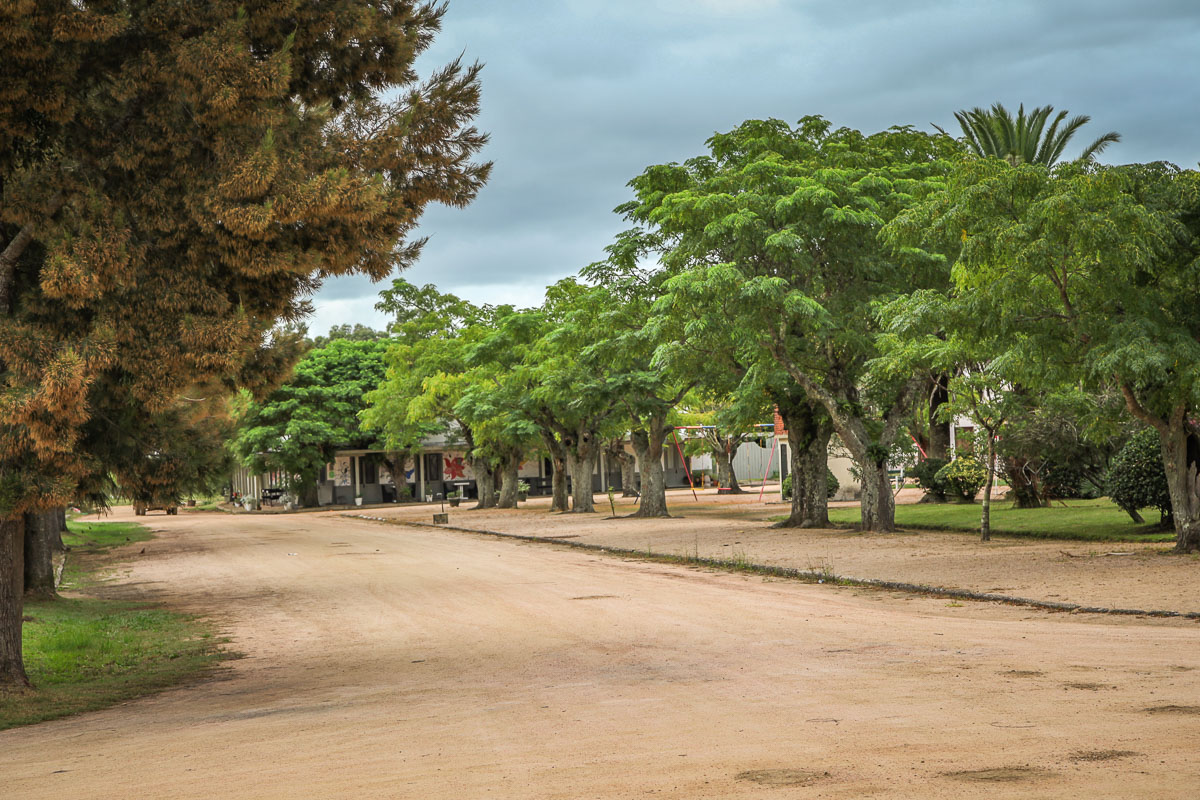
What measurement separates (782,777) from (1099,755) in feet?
5.37

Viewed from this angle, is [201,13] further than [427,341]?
No

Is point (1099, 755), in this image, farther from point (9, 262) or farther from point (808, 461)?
point (808, 461)

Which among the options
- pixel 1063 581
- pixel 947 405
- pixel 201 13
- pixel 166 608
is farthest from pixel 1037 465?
pixel 201 13

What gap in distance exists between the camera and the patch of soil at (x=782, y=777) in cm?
545

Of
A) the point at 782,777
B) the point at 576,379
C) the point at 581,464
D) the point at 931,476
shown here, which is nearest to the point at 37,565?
the point at 782,777

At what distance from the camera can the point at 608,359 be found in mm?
29703

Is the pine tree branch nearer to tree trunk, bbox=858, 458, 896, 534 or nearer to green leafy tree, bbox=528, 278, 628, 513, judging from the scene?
tree trunk, bbox=858, 458, 896, 534

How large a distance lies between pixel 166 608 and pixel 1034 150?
3391cm

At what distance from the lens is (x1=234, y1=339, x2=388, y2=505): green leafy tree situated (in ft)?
173

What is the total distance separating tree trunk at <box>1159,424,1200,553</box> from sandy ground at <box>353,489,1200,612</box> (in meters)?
0.38

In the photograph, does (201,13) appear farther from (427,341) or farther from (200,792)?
(427,341)

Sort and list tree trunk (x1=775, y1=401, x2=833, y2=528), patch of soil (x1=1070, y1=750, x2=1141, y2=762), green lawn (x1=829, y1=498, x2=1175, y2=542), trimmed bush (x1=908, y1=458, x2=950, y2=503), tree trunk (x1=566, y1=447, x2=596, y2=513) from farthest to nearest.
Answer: tree trunk (x1=566, y1=447, x2=596, y2=513) < trimmed bush (x1=908, y1=458, x2=950, y2=503) < tree trunk (x1=775, y1=401, x2=833, y2=528) < green lawn (x1=829, y1=498, x2=1175, y2=542) < patch of soil (x1=1070, y1=750, x2=1141, y2=762)

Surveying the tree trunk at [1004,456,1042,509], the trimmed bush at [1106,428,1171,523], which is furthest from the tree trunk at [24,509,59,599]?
the tree trunk at [1004,456,1042,509]

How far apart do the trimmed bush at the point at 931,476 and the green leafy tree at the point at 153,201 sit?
1060 inches
